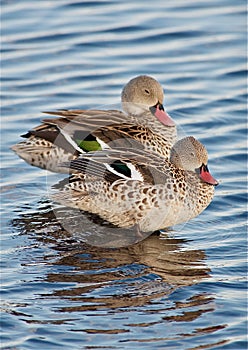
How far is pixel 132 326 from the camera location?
21.6 ft

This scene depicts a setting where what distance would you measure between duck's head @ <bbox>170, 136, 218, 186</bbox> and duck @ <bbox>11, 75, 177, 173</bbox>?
521mm

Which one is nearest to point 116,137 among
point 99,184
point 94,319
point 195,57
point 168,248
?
point 99,184

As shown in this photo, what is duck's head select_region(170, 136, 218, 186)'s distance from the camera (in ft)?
27.3

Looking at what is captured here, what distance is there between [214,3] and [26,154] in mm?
6323

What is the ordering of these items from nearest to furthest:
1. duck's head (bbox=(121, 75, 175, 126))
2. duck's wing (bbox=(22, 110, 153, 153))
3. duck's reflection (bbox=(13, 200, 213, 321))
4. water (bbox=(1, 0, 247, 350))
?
water (bbox=(1, 0, 247, 350)) < duck's reflection (bbox=(13, 200, 213, 321)) < duck's wing (bbox=(22, 110, 153, 153)) < duck's head (bbox=(121, 75, 175, 126))

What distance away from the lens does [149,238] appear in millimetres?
8422

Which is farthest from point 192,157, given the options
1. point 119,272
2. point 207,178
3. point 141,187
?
point 119,272

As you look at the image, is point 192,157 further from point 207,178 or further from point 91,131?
point 91,131

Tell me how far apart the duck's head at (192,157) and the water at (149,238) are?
19.3 inches

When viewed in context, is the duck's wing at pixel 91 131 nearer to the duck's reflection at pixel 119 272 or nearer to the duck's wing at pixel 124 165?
the duck's wing at pixel 124 165

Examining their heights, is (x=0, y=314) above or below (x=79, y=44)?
below

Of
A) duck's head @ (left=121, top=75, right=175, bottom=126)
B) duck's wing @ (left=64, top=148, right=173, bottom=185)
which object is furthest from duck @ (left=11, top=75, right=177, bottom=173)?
duck's wing @ (left=64, top=148, right=173, bottom=185)

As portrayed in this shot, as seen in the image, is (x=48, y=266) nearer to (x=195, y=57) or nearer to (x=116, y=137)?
(x=116, y=137)

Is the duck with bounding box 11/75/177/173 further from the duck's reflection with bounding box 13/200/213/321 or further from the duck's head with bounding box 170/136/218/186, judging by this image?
the duck's reflection with bounding box 13/200/213/321
